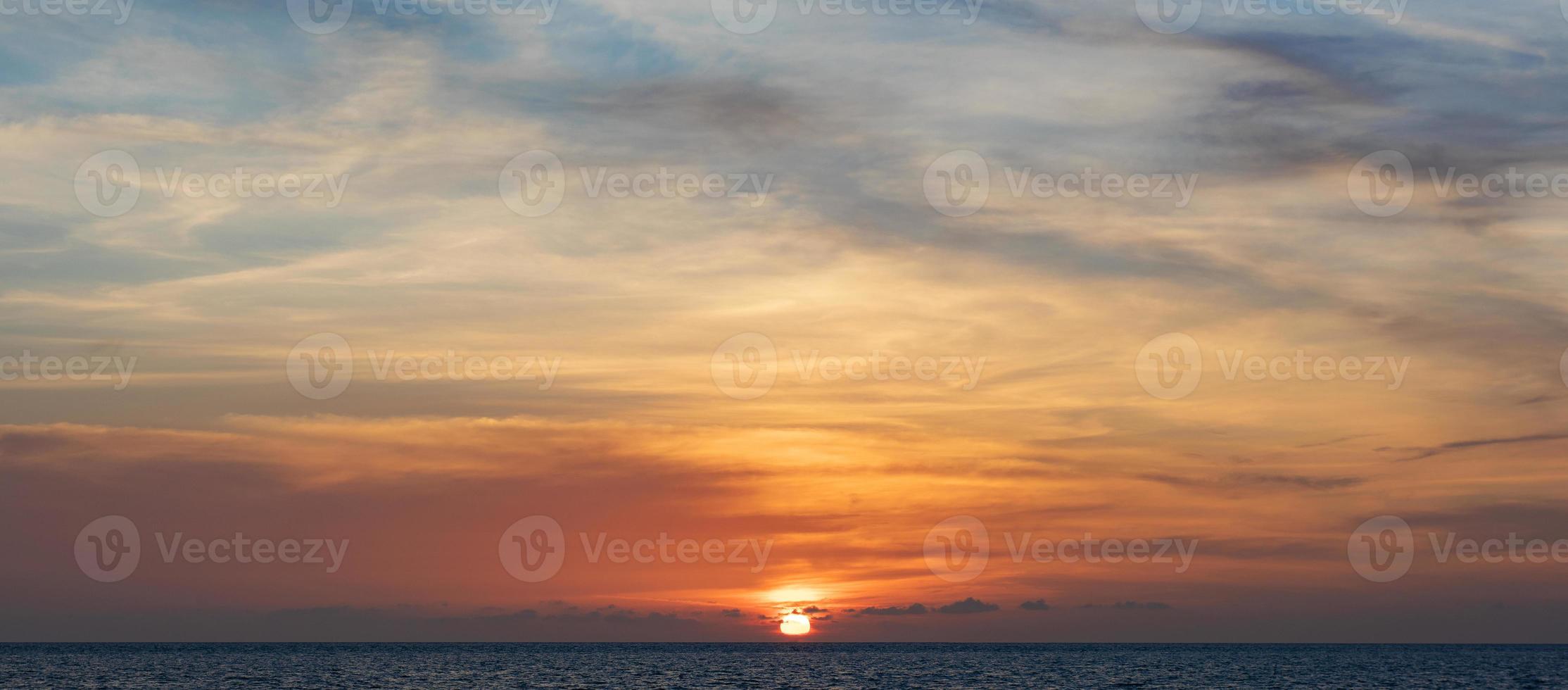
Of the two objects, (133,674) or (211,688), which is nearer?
(211,688)

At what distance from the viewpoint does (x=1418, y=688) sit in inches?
6811

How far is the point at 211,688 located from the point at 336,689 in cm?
1581

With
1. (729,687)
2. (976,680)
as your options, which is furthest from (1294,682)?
(729,687)

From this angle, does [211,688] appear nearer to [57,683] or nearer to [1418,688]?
[57,683]

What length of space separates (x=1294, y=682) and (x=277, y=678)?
150 metres

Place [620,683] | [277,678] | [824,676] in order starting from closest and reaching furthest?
[620,683] < [277,678] < [824,676]

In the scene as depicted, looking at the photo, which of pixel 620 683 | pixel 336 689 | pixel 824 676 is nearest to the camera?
pixel 336 689

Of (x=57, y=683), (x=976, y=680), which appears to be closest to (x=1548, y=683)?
(x=976, y=680)

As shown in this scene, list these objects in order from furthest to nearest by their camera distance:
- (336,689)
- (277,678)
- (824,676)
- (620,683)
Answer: (824,676) → (277,678) → (620,683) → (336,689)

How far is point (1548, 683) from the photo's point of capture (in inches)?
7269

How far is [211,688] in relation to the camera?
508 feet

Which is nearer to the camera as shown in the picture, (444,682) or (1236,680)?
(444,682)

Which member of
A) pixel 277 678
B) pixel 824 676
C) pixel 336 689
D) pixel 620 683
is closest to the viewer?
pixel 336 689

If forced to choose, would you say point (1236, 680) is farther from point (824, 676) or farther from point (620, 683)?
Answer: point (620, 683)
